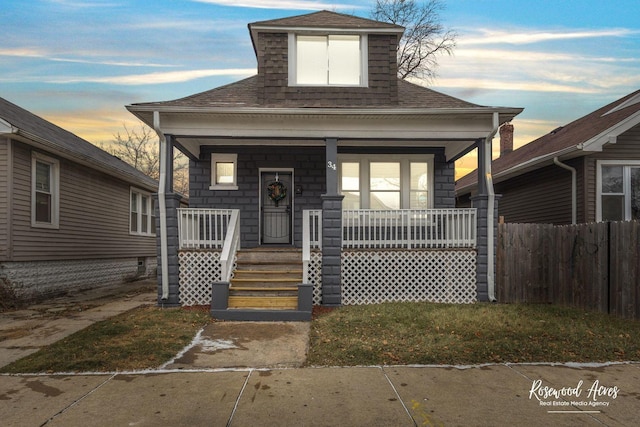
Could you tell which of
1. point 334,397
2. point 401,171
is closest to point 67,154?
point 401,171

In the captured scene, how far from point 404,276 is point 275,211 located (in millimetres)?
3978

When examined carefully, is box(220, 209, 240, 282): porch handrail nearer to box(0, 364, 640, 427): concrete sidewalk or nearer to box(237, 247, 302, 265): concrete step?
box(237, 247, 302, 265): concrete step

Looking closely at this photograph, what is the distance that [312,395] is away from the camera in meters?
4.45

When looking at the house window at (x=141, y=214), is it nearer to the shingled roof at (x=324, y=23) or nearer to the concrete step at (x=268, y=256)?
the concrete step at (x=268, y=256)

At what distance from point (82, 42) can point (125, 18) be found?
1958 millimetres

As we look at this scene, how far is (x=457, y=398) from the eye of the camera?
4.37 meters

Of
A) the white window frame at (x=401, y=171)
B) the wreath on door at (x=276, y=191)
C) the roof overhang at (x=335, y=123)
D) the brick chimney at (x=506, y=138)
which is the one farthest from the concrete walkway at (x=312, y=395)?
the brick chimney at (x=506, y=138)

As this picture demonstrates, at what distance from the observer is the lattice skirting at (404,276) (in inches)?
363

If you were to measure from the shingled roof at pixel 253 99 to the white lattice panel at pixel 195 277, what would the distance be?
10.2 feet

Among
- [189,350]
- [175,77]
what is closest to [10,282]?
[189,350]

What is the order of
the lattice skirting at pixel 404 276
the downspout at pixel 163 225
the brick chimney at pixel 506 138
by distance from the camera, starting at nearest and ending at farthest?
the downspout at pixel 163 225, the lattice skirting at pixel 404 276, the brick chimney at pixel 506 138

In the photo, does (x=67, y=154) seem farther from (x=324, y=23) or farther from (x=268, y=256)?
(x=324, y=23)

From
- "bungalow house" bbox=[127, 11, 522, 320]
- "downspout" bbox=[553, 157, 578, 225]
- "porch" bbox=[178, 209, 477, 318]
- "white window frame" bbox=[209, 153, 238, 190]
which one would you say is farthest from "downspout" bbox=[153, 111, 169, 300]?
"downspout" bbox=[553, 157, 578, 225]

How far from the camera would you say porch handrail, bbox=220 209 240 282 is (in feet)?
27.5
